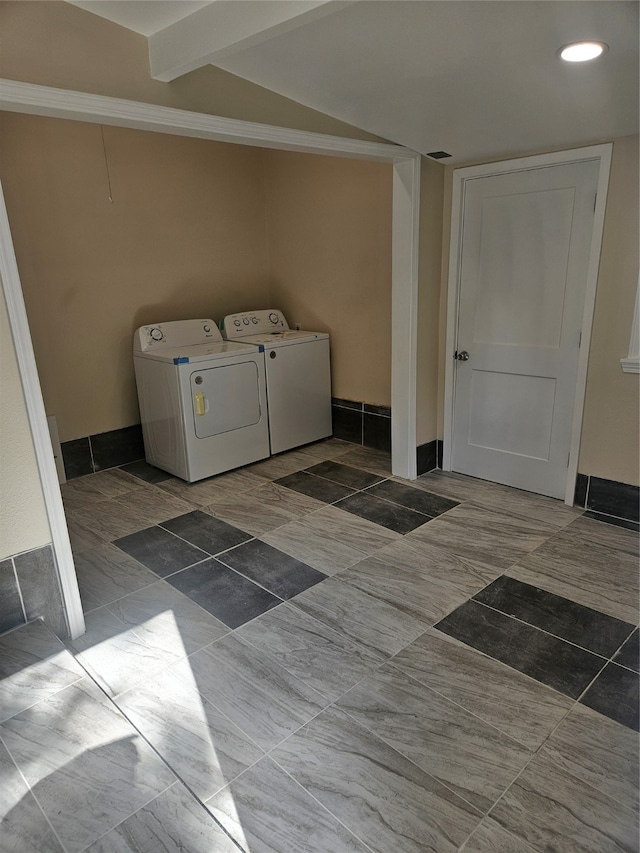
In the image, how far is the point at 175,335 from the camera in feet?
13.4

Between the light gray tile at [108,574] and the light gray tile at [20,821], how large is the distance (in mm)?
1051

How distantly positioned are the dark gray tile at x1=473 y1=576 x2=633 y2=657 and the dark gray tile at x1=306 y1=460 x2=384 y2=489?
133 cm

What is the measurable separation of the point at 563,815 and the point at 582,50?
2.46 metres

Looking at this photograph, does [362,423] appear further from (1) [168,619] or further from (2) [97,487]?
(1) [168,619]

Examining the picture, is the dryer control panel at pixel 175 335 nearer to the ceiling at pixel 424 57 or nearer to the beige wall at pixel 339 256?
the beige wall at pixel 339 256

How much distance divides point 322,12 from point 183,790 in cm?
227

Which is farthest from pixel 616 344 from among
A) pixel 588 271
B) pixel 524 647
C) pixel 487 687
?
pixel 487 687

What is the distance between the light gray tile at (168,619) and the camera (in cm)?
225

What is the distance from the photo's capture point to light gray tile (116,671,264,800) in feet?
5.44

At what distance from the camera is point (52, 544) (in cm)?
210

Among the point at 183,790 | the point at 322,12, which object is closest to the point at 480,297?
the point at 322,12

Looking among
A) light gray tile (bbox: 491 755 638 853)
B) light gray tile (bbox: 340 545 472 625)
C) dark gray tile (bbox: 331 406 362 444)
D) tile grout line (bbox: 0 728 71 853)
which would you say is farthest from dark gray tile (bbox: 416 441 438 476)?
tile grout line (bbox: 0 728 71 853)

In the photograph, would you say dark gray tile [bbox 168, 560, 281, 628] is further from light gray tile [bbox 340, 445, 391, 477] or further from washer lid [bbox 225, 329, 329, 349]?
washer lid [bbox 225, 329, 329, 349]

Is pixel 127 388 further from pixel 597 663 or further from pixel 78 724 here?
pixel 597 663
